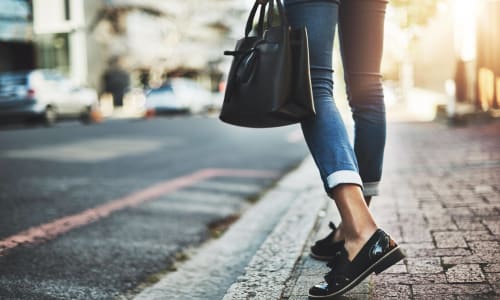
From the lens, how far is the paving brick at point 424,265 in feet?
7.42

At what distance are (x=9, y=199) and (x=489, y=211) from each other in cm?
330

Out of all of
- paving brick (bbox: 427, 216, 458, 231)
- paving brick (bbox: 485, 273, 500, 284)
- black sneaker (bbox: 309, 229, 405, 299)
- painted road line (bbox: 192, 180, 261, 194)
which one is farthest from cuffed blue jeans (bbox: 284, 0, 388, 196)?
painted road line (bbox: 192, 180, 261, 194)

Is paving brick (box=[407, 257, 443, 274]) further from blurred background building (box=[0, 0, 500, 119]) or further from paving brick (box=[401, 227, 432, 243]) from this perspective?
blurred background building (box=[0, 0, 500, 119])

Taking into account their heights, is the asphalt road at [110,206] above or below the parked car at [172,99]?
above

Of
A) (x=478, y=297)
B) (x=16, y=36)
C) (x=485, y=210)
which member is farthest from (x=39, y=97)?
(x=478, y=297)

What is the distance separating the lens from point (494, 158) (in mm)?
5793

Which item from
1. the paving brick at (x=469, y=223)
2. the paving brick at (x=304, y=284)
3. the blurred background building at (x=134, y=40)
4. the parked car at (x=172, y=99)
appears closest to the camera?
the paving brick at (x=304, y=284)

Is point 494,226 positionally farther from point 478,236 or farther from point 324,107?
point 324,107

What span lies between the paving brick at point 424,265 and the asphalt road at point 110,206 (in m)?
1.14

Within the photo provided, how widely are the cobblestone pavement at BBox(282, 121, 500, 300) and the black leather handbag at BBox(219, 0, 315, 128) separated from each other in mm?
627

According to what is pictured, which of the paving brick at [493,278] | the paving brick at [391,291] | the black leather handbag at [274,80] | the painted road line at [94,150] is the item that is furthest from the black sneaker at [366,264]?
the painted road line at [94,150]

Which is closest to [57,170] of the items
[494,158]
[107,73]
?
[494,158]

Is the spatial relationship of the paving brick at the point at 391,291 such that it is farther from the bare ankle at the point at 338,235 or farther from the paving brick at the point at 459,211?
the paving brick at the point at 459,211

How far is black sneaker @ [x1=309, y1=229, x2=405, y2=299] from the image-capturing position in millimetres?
1944
